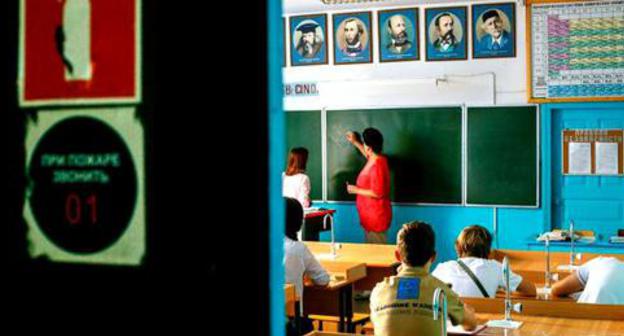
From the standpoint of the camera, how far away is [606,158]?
8508 millimetres

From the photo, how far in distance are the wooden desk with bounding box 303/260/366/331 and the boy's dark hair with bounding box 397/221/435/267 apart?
72.1 inches

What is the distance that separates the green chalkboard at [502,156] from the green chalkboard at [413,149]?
152 millimetres

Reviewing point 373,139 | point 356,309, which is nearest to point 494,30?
point 373,139

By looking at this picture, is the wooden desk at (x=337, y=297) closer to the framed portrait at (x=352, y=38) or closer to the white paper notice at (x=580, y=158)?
the white paper notice at (x=580, y=158)

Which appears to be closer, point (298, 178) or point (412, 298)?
point (412, 298)

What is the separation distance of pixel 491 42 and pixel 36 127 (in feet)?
27.1

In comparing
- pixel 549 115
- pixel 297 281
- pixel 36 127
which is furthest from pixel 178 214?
pixel 549 115

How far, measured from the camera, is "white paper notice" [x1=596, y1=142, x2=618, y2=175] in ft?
27.9

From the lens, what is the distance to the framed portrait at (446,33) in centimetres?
899

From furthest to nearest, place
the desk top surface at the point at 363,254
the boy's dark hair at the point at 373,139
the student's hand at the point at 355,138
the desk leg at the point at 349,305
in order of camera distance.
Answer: the student's hand at the point at 355,138 < the boy's dark hair at the point at 373,139 < the desk top surface at the point at 363,254 < the desk leg at the point at 349,305

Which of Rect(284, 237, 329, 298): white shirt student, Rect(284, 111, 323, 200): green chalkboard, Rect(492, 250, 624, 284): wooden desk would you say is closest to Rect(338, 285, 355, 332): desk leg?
Rect(284, 237, 329, 298): white shirt student

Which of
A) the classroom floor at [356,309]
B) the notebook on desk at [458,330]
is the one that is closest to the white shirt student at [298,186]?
the classroom floor at [356,309]

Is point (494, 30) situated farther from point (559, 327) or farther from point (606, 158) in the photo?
point (559, 327)

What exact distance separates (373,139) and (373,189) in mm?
488
